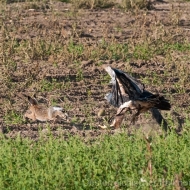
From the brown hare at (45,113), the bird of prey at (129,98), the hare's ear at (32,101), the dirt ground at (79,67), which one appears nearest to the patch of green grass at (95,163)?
the bird of prey at (129,98)

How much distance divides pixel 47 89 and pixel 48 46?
67.2 inches

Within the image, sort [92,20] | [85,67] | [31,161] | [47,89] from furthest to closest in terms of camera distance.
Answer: [92,20], [85,67], [47,89], [31,161]

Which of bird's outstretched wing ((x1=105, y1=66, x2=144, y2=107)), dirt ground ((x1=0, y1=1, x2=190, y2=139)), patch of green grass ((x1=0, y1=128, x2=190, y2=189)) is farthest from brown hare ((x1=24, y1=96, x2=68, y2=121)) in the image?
patch of green grass ((x1=0, y1=128, x2=190, y2=189))

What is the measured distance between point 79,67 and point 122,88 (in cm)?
295

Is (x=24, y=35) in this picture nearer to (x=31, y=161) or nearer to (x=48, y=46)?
(x=48, y=46)

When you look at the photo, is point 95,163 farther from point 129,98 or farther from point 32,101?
point 32,101

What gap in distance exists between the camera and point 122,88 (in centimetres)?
793

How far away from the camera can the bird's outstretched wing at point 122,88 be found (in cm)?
781

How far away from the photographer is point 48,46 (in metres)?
11.4

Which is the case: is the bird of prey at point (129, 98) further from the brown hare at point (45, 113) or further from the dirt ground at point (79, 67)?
the brown hare at point (45, 113)

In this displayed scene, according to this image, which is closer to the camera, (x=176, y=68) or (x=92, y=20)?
(x=176, y=68)

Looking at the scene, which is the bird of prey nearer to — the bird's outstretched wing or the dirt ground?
the bird's outstretched wing

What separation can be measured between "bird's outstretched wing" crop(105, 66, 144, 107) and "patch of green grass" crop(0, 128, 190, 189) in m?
0.62

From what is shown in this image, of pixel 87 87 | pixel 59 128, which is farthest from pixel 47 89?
pixel 59 128
